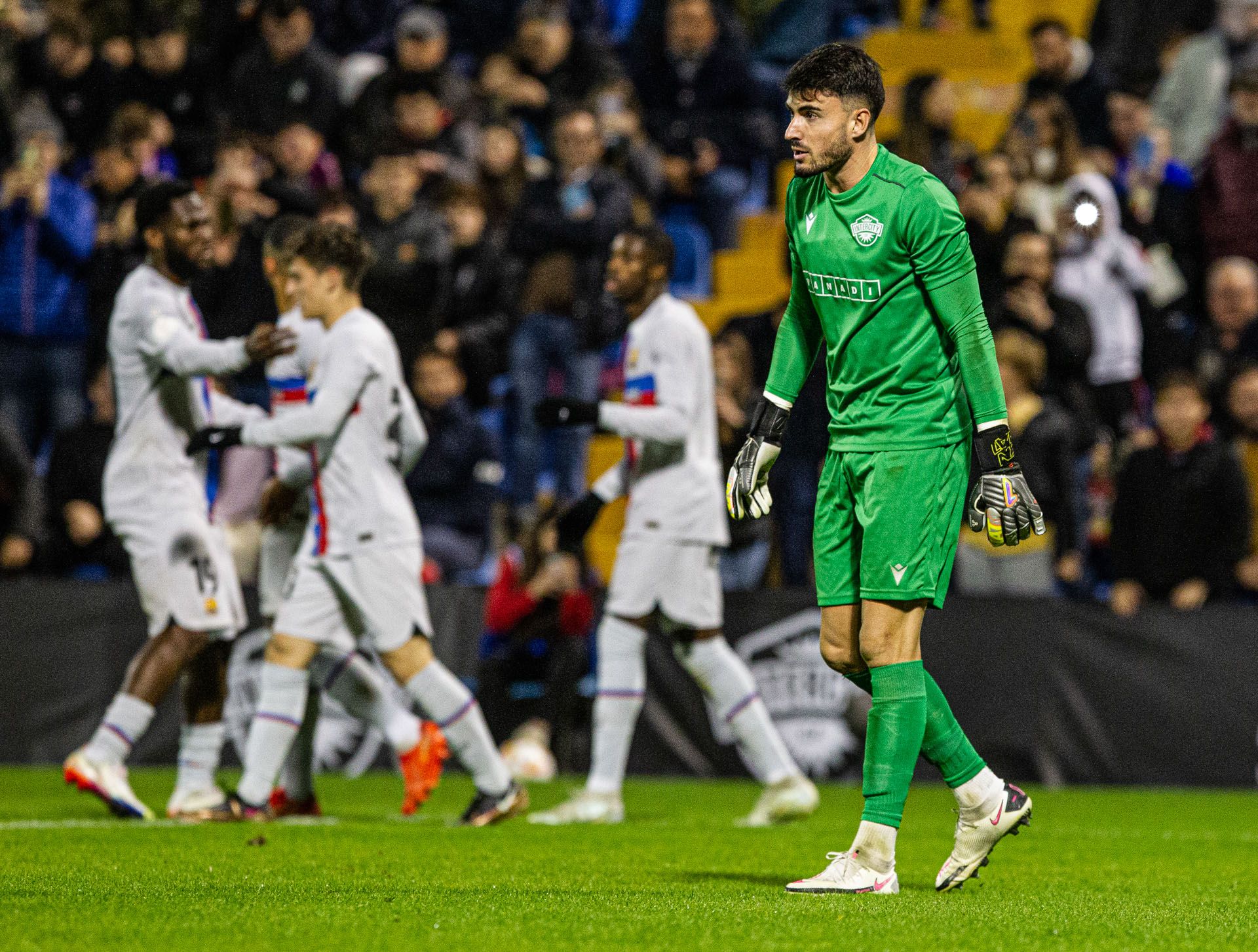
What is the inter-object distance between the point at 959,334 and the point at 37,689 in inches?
305

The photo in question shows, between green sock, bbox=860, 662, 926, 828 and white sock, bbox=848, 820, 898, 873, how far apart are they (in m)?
0.02

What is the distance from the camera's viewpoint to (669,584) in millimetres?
8367

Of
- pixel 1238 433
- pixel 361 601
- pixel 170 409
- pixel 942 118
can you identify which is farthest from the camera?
pixel 942 118

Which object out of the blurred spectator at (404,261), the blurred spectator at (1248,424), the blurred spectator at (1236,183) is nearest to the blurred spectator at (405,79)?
the blurred spectator at (404,261)

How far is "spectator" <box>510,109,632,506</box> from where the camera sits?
13359mm

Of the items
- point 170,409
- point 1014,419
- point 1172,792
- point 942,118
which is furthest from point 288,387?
point 942,118

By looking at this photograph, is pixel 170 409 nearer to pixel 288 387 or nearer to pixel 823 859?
pixel 288 387

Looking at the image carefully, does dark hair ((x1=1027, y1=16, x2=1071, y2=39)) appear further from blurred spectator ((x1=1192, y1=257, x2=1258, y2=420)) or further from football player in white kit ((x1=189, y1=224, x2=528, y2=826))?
football player in white kit ((x1=189, y1=224, x2=528, y2=826))

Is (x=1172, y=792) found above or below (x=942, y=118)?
below

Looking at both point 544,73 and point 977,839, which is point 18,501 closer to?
point 544,73

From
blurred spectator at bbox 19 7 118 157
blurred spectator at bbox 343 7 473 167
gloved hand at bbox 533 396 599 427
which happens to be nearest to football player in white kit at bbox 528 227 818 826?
gloved hand at bbox 533 396 599 427

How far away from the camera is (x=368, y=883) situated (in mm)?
5520

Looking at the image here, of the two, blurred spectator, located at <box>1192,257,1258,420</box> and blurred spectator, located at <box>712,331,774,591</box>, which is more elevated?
blurred spectator, located at <box>1192,257,1258,420</box>

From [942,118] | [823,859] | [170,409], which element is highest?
[942,118]
